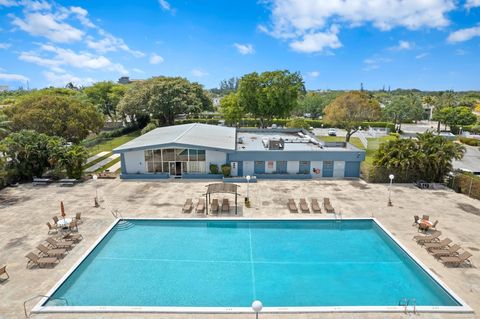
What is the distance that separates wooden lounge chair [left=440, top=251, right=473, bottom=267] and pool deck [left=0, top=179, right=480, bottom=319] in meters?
0.34

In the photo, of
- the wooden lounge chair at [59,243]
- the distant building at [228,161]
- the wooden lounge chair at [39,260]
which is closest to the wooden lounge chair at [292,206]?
the distant building at [228,161]

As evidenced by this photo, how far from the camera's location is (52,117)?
37.0m

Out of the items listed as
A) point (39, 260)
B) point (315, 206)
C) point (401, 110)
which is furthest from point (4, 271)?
point (401, 110)

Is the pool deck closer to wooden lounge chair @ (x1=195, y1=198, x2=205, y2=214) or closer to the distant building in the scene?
wooden lounge chair @ (x1=195, y1=198, x2=205, y2=214)

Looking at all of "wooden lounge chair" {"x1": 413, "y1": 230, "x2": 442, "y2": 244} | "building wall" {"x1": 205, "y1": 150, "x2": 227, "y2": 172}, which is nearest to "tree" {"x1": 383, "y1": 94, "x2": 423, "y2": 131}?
"building wall" {"x1": 205, "y1": 150, "x2": 227, "y2": 172}

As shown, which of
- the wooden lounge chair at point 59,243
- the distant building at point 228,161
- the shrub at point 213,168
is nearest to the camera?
the wooden lounge chair at point 59,243

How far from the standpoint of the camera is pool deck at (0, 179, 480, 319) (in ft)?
45.8

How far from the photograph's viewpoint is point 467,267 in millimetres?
15805

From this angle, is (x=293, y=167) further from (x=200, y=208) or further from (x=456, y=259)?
(x=456, y=259)

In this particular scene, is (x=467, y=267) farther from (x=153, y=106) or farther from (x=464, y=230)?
(x=153, y=106)

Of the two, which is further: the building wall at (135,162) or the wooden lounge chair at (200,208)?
the building wall at (135,162)

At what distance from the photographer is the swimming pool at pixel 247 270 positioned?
44.6 ft

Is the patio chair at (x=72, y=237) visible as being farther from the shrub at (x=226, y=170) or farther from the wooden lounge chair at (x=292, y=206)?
the shrub at (x=226, y=170)

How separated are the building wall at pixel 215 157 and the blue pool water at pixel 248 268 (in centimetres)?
1046
